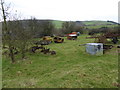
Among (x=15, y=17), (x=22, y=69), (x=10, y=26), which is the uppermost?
(x=15, y=17)

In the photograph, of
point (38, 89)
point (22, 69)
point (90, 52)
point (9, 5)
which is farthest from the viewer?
point (90, 52)

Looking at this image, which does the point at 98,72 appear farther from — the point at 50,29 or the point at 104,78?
the point at 50,29

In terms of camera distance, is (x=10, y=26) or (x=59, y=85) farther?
(x=10, y=26)

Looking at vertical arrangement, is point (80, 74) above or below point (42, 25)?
below

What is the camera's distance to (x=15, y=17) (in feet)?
33.6

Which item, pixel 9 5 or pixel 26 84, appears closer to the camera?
pixel 26 84

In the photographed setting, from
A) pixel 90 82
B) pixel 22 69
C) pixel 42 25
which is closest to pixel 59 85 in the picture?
pixel 90 82

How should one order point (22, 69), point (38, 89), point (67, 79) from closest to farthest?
point (38, 89) → point (67, 79) → point (22, 69)

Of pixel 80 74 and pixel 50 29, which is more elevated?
pixel 50 29

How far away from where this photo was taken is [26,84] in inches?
215

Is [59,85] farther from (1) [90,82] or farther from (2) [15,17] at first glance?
(2) [15,17]

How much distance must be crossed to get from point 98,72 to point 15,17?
925cm

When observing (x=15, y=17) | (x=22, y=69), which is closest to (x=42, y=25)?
(x=15, y=17)

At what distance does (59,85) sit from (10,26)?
786 cm
